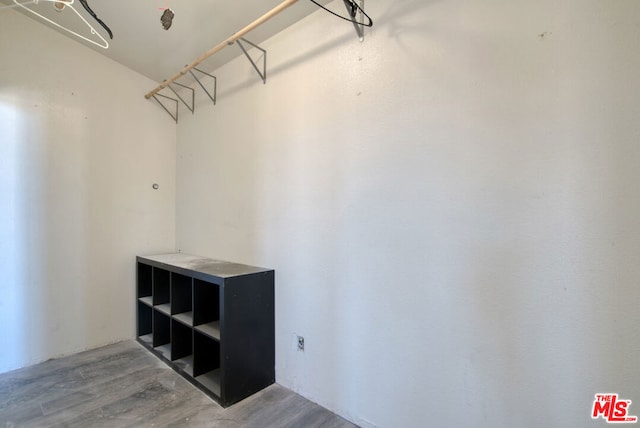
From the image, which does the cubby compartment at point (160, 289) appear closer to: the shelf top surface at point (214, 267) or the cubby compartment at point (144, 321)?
the shelf top surface at point (214, 267)

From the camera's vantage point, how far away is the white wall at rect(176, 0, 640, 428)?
0.97 meters

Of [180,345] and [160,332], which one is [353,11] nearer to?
[180,345]

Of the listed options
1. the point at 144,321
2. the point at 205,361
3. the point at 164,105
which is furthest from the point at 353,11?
the point at 144,321

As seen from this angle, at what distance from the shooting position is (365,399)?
1533 mm

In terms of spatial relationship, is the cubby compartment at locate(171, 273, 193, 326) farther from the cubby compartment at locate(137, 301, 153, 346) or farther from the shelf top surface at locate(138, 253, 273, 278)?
the cubby compartment at locate(137, 301, 153, 346)

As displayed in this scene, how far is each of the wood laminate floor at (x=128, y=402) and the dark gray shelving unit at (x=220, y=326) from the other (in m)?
0.09

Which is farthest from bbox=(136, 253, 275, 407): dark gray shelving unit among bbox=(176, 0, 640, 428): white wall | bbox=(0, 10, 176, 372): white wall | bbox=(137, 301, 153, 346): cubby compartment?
bbox=(0, 10, 176, 372): white wall

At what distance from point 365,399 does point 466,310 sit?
2.58ft

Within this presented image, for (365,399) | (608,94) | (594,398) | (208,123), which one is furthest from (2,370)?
(608,94)

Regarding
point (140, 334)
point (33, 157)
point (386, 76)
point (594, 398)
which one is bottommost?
point (140, 334)

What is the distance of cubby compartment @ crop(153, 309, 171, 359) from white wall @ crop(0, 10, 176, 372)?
48 cm

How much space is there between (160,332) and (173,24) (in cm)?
253

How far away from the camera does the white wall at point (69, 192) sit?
2096 mm

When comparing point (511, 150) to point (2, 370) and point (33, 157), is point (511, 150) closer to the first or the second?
point (33, 157)
